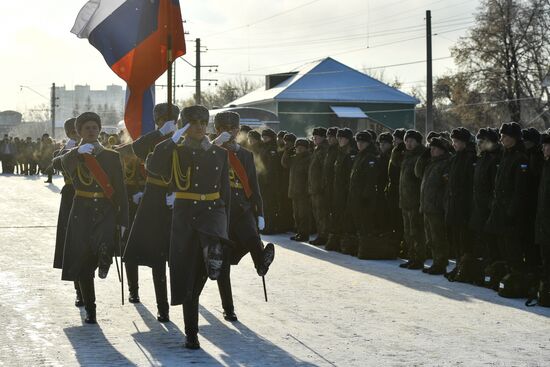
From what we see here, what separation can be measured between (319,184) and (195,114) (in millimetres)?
8338

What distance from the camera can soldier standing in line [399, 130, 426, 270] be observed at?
13.0 meters

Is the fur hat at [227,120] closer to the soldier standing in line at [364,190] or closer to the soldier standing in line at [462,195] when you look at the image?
the soldier standing in line at [462,195]

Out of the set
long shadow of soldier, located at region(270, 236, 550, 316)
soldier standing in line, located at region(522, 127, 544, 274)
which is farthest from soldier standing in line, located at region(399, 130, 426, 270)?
soldier standing in line, located at region(522, 127, 544, 274)

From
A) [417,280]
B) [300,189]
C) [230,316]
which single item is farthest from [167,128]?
[300,189]

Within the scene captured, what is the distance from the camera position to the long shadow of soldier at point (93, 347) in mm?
7156

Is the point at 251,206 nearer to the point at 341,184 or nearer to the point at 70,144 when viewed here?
the point at 70,144

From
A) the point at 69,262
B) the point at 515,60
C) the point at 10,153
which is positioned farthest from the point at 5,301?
the point at 515,60

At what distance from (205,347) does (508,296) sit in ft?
13.3

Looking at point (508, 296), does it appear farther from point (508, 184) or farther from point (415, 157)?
point (415, 157)

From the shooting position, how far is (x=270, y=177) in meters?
18.5

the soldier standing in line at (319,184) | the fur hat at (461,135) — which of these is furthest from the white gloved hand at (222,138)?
the soldier standing in line at (319,184)

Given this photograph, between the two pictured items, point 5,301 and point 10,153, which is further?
point 10,153

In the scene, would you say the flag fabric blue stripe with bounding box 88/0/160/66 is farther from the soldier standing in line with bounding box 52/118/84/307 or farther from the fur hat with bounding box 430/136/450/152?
the fur hat with bounding box 430/136/450/152

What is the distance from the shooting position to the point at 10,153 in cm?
5141
